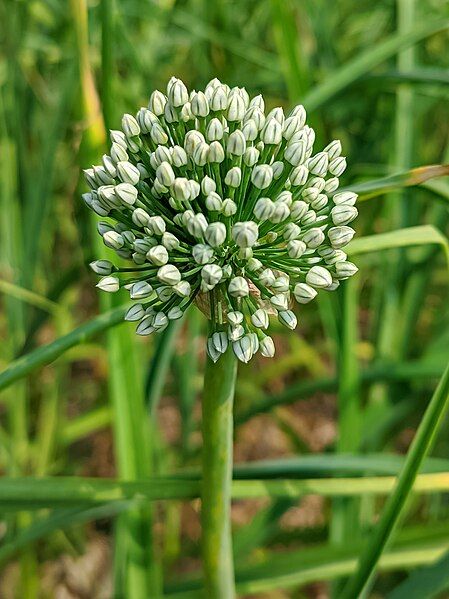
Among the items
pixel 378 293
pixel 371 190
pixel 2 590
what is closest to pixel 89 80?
pixel 371 190

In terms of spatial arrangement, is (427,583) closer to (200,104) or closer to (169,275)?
(169,275)

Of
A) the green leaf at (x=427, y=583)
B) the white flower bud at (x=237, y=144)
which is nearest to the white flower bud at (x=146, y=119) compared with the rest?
the white flower bud at (x=237, y=144)

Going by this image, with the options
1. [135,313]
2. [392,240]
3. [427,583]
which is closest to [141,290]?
[135,313]

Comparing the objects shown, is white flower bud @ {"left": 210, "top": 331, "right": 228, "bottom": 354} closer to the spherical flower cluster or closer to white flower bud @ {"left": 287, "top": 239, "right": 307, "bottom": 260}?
the spherical flower cluster

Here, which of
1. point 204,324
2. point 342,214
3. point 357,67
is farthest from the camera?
point 204,324

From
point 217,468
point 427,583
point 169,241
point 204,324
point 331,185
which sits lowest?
point 427,583

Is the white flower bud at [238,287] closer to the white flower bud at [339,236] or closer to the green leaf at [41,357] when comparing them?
the white flower bud at [339,236]

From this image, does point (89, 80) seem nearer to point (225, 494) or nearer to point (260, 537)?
point (225, 494)
